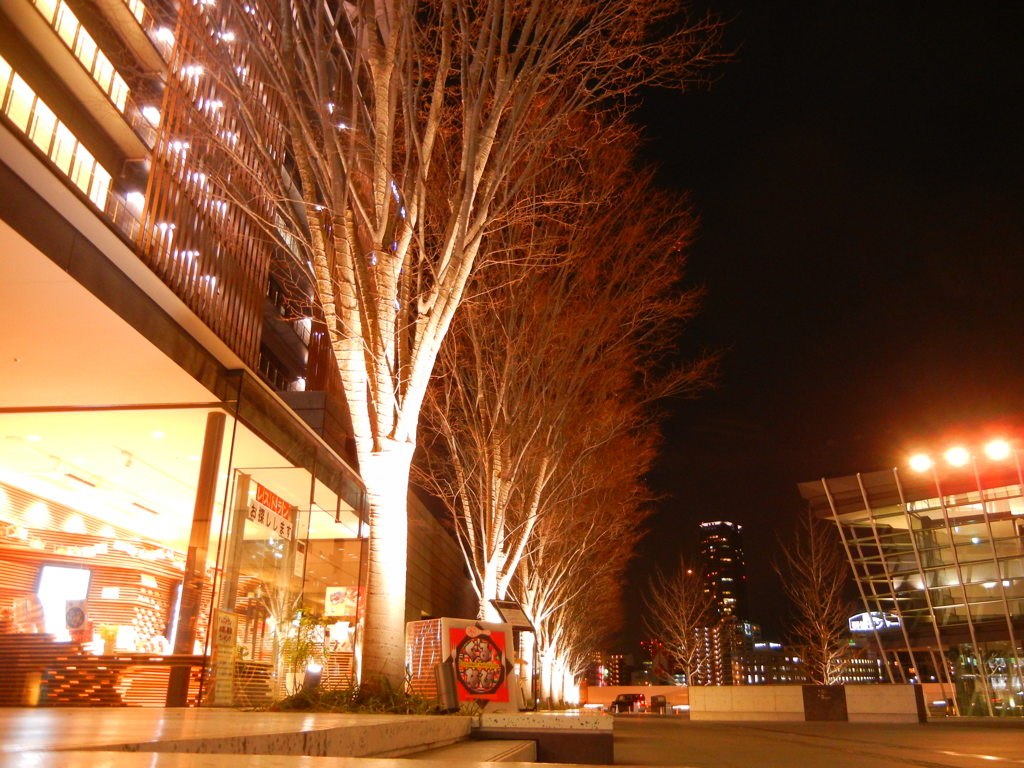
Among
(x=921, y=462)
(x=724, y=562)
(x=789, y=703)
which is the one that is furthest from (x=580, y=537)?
(x=724, y=562)

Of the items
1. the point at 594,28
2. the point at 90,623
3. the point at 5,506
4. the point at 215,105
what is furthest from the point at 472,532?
the point at 594,28

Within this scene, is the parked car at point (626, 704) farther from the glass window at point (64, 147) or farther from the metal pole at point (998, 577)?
the glass window at point (64, 147)

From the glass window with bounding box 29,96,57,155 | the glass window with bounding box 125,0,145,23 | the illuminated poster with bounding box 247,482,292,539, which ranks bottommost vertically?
the illuminated poster with bounding box 247,482,292,539

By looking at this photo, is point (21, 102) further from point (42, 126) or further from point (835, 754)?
point (835, 754)

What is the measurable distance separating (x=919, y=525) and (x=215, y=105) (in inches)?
1250

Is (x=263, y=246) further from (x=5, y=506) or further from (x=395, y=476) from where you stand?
(x=395, y=476)

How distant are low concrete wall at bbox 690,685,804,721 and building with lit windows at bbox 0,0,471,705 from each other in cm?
1788

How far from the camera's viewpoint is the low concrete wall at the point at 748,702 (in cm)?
2881

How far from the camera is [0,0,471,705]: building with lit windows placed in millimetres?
10353

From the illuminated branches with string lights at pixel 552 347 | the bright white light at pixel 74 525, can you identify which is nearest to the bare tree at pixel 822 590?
the illuminated branches with string lights at pixel 552 347

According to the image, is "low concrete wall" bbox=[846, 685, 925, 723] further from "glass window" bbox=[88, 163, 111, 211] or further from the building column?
"glass window" bbox=[88, 163, 111, 211]

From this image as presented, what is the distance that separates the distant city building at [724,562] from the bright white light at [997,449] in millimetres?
139742

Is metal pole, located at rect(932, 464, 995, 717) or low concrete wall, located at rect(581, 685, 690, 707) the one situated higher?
metal pole, located at rect(932, 464, 995, 717)

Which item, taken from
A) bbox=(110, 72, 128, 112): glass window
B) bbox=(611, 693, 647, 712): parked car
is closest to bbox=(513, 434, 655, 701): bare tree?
bbox=(110, 72, 128, 112): glass window
